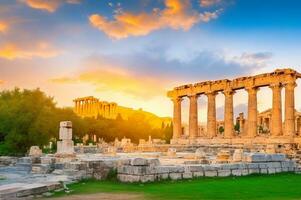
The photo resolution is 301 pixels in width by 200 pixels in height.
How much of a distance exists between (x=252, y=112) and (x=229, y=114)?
3524 millimetres

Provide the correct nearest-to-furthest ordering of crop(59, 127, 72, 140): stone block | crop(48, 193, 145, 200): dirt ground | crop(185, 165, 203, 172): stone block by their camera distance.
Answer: crop(48, 193, 145, 200): dirt ground < crop(185, 165, 203, 172): stone block < crop(59, 127, 72, 140): stone block

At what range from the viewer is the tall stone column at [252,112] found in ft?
168

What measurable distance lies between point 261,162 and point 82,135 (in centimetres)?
5878

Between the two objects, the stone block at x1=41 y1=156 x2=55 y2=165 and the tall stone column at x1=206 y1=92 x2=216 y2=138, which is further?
the tall stone column at x1=206 y1=92 x2=216 y2=138

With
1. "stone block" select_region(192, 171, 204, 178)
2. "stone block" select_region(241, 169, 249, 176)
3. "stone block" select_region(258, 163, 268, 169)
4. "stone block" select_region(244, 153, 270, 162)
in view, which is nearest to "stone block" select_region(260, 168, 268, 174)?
"stone block" select_region(258, 163, 268, 169)

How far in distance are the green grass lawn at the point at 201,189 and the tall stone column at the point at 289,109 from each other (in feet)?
89.4

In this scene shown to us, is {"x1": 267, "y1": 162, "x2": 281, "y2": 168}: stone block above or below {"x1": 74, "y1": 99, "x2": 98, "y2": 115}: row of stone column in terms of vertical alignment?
below

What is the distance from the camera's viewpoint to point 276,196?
1524 centimetres

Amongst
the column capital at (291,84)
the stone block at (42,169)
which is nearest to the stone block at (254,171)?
the stone block at (42,169)

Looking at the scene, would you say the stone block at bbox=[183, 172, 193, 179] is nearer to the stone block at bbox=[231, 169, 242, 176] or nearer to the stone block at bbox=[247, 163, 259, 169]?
the stone block at bbox=[231, 169, 242, 176]

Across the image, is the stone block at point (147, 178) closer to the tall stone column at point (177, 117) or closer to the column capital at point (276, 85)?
the column capital at point (276, 85)

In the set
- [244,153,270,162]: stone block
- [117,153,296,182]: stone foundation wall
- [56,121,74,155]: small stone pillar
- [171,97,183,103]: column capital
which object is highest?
[171,97,183,103]: column capital

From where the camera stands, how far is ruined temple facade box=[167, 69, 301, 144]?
155ft

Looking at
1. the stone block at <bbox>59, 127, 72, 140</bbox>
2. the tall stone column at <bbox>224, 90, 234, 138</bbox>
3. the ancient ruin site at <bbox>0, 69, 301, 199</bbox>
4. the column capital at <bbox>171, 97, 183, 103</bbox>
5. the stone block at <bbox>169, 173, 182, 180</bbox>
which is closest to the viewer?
the ancient ruin site at <bbox>0, 69, 301, 199</bbox>
